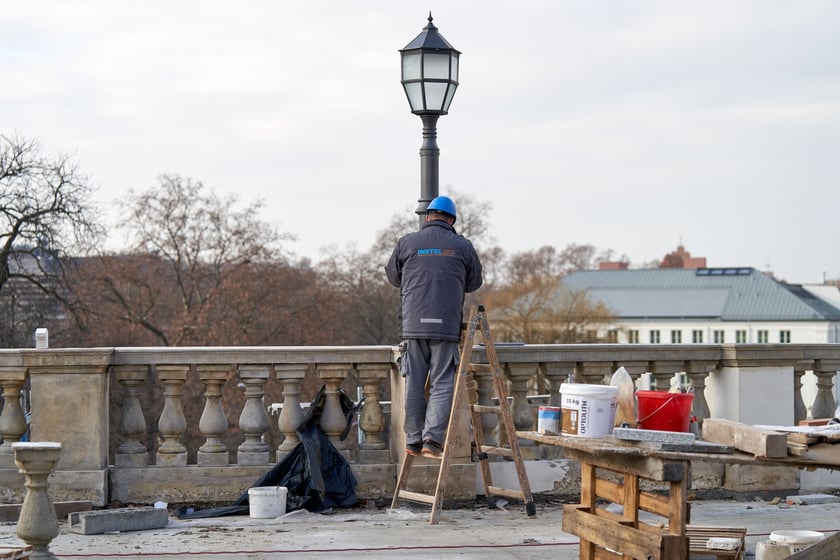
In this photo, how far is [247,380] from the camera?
31.3ft

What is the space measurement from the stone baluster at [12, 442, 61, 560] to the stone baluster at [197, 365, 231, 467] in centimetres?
258

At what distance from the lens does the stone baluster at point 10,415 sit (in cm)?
914

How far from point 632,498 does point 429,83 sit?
4903 millimetres

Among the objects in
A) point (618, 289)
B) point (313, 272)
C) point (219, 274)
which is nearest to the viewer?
point (219, 274)

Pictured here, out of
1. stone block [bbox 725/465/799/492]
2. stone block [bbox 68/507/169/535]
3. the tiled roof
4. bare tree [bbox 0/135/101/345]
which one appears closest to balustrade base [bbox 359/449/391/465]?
stone block [bbox 68/507/169/535]

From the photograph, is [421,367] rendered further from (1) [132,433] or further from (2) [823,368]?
(2) [823,368]

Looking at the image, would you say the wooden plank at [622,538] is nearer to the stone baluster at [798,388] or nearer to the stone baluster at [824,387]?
the stone baluster at [798,388]

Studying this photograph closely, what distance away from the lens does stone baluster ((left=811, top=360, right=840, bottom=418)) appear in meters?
10.5

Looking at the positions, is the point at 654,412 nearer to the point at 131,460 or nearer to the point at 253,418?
Answer: the point at 253,418

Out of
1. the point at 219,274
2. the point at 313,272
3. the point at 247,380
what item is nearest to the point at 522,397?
the point at 247,380

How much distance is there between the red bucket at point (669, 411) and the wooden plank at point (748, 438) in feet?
0.53

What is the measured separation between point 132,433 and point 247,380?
0.95m

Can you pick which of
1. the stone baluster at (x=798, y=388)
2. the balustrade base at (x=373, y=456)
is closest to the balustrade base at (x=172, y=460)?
the balustrade base at (x=373, y=456)

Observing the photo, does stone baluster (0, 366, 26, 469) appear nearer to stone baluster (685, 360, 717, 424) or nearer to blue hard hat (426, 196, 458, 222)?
blue hard hat (426, 196, 458, 222)
